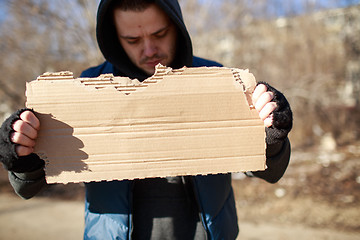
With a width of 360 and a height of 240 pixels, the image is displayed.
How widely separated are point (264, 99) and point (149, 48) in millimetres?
720

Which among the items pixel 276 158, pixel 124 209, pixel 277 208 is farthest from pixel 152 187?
pixel 277 208

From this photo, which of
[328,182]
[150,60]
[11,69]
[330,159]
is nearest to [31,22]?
[11,69]

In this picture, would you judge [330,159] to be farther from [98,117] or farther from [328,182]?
[98,117]

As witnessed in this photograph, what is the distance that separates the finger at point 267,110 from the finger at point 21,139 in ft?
2.80

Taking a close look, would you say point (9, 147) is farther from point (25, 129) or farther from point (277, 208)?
point (277, 208)

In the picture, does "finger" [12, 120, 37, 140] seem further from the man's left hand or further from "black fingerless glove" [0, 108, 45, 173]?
the man's left hand

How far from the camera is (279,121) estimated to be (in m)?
0.96

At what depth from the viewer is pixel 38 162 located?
3.53 ft

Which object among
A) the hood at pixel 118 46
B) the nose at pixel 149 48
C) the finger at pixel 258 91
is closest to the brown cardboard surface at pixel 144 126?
the finger at pixel 258 91

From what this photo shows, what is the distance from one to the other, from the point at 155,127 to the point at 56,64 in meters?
5.71

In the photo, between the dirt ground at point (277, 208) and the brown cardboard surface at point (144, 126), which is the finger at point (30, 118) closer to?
the brown cardboard surface at point (144, 126)

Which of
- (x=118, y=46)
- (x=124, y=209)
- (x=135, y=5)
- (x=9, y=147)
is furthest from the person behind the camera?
(x=118, y=46)

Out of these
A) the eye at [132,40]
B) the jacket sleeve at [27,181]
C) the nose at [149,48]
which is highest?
the eye at [132,40]

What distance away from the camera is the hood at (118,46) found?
1.47 meters
